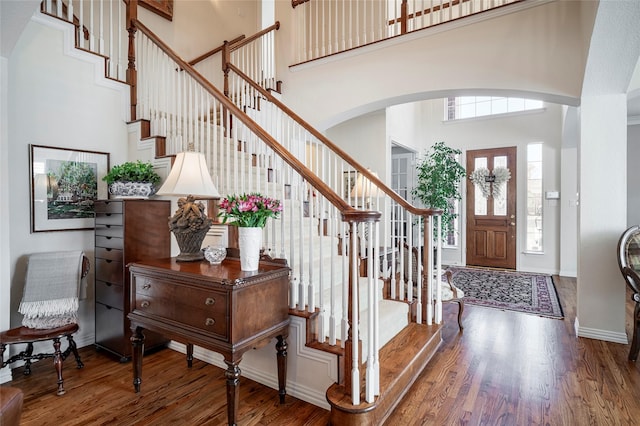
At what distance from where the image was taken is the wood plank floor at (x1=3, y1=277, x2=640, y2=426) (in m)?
2.00

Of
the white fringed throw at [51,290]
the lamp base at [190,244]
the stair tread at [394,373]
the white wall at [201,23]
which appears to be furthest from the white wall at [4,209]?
the white wall at [201,23]

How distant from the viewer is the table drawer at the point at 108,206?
2.69m

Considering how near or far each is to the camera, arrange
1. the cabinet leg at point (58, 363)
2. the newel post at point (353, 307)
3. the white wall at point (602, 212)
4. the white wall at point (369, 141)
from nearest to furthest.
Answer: the newel post at point (353, 307)
the cabinet leg at point (58, 363)
the white wall at point (602, 212)
the white wall at point (369, 141)

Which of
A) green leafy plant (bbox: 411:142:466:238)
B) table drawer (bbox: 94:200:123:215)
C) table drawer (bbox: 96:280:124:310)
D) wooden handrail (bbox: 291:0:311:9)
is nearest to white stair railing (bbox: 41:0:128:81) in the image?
table drawer (bbox: 94:200:123:215)

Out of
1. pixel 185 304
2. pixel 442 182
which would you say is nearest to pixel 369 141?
pixel 442 182

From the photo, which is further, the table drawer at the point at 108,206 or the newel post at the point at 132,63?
the newel post at the point at 132,63

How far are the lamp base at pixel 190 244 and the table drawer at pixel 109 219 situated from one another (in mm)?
706

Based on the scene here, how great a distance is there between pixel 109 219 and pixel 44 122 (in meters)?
0.99

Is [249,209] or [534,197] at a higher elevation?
[534,197]

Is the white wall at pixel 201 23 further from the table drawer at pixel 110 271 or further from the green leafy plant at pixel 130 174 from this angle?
the table drawer at pixel 110 271

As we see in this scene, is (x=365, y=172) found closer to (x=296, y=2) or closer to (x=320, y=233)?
(x=320, y=233)

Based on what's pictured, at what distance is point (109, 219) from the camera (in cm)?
277

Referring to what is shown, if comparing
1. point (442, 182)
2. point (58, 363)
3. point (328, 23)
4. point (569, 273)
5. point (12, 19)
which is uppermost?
point (328, 23)

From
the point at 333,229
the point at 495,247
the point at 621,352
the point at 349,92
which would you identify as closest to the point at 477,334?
the point at 621,352
